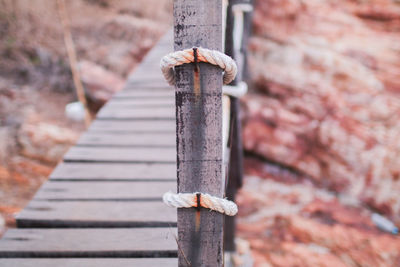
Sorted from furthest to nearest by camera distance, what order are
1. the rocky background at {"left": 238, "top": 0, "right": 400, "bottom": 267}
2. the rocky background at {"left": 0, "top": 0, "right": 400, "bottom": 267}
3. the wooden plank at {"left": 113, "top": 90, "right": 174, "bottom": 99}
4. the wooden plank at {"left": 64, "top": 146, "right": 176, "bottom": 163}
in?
1. the rocky background at {"left": 238, "top": 0, "right": 400, "bottom": 267}
2. the rocky background at {"left": 0, "top": 0, "right": 400, "bottom": 267}
3. the wooden plank at {"left": 113, "top": 90, "right": 174, "bottom": 99}
4. the wooden plank at {"left": 64, "top": 146, "right": 176, "bottom": 163}

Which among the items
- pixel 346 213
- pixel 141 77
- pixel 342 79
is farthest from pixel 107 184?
pixel 342 79

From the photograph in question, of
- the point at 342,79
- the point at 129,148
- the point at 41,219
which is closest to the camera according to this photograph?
the point at 41,219

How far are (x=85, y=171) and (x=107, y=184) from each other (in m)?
0.23

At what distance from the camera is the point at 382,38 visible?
463 cm

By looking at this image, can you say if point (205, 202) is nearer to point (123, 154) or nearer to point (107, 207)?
point (107, 207)

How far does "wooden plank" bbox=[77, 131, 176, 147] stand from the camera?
231 cm

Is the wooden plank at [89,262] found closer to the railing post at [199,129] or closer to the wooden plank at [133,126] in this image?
the railing post at [199,129]

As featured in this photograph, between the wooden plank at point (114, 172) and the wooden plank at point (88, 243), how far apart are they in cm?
43

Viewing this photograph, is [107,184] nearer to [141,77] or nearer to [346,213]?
[141,77]

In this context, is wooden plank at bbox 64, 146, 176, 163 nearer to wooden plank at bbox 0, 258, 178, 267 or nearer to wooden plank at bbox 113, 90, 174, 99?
wooden plank at bbox 0, 258, 178, 267

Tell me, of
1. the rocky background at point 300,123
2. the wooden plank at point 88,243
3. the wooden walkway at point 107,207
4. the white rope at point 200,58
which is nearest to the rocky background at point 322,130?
the rocky background at point 300,123

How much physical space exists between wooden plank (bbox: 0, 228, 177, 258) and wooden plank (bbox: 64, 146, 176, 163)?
2.13ft

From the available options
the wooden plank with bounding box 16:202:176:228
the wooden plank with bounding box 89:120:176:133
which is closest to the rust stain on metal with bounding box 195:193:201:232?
the wooden plank with bounding box 16:202:176:228

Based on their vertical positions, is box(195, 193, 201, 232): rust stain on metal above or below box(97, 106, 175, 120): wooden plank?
above
